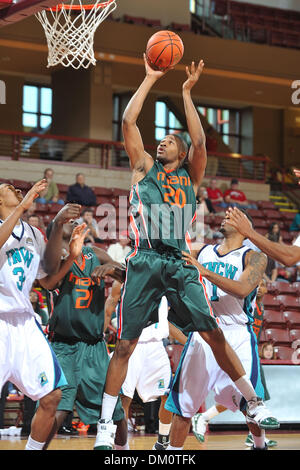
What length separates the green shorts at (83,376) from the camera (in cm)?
545

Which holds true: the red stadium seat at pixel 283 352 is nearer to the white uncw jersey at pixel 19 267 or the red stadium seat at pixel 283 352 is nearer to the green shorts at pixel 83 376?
the green shorts at pixel 83 376

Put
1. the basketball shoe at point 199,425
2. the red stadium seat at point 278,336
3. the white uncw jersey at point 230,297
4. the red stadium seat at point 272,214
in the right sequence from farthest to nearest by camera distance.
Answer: the red stadium seat at point 272,214 < the red stadium seat at point 278,336 < the basketball shoe at point 199,425 < the white uncw jersey at point 230,297

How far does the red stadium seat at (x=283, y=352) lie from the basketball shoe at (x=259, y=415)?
5461 millimetres

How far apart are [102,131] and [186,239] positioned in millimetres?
13916

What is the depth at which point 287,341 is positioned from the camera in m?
11.3

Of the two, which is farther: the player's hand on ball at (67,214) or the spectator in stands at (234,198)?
the spectator in stands at (234,198)

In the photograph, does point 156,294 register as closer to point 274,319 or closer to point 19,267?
point 19,267

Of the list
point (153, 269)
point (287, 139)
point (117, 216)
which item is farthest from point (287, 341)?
point (287, 139)

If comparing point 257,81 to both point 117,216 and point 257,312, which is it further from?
point 257,312

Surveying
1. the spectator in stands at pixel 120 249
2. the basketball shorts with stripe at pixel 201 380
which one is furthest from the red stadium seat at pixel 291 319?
the basketball shorts with stripe at pixel 201 380

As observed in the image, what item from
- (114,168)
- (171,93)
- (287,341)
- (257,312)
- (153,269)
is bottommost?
(287,341)

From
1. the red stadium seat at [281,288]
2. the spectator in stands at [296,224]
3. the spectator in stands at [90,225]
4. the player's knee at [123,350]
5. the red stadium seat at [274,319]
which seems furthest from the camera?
the spectator in stands at [296,224]

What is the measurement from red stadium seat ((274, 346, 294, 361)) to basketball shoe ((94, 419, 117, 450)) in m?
6.06

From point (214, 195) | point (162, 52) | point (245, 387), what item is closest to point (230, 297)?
point (245, 387)
